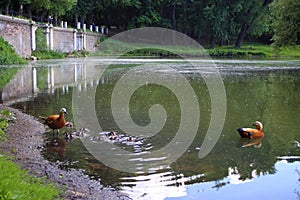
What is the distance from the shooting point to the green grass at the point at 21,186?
15.2 feet

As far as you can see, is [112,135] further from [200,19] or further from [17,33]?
[200,19]

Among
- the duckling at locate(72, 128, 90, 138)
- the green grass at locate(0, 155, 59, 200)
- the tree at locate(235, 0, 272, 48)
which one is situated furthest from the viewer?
the tree at locate(235, 0, 272, 48)

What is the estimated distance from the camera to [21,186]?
5043 millimetres

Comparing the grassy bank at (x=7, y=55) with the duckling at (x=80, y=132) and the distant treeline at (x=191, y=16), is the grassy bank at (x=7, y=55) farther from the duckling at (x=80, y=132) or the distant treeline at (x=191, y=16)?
the distant treeline at (x=191, y=16)

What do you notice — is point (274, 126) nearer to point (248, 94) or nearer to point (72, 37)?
point (248, 94)

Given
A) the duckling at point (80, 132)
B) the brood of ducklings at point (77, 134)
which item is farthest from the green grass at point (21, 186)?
the duckling at point (80, 132)

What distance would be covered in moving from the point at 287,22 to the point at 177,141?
104 feet

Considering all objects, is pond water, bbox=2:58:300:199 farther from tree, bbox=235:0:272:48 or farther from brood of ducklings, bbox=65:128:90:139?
tree, bbox=235:0:272:48

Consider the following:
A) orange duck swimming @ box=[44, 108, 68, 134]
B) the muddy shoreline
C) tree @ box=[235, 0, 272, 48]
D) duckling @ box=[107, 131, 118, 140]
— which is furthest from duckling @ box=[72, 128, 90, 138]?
tree @ box=[235, 0, 272, 48]

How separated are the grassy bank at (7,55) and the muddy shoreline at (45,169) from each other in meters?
22.7

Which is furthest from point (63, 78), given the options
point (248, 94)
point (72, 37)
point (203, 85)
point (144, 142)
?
point (72, 37)

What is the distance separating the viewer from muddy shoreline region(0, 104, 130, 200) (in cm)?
593

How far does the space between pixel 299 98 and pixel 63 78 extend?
11.6 metres

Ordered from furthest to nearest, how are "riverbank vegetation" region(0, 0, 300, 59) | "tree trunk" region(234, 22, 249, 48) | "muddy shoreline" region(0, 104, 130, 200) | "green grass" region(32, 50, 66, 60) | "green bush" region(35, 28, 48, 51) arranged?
"tree trunk" region(234, 22, 249, 48), "riverbank vegetation" region(0, 0, 300, 59), "green bush" region(35, 28, 48, 51), "green grass" region(32, 50, 66, 60), "muddy shoreline" region(0, 104, 130, 200)
